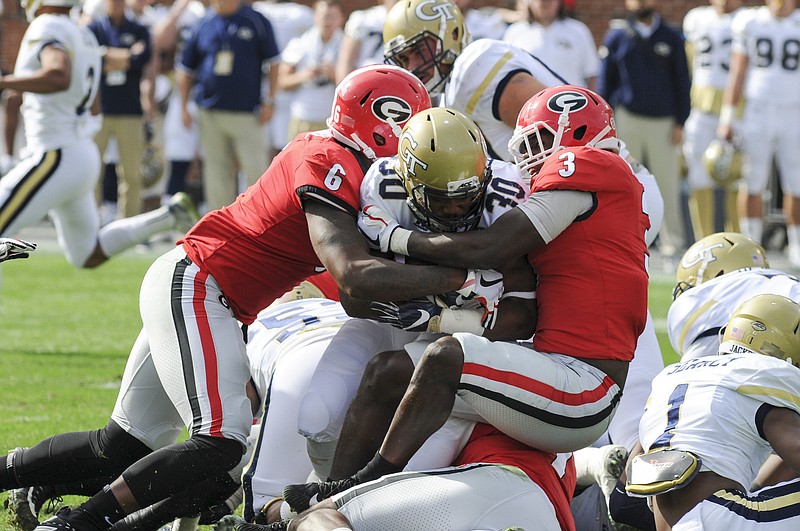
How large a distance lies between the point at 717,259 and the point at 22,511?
273cm

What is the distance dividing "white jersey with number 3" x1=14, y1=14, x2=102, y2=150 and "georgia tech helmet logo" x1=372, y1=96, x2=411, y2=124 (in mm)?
3896

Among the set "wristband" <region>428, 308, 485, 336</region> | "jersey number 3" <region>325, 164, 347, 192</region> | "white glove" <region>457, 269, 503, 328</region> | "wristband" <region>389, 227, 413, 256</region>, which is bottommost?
"wristband" <region>428, 308, 485, 336</region>

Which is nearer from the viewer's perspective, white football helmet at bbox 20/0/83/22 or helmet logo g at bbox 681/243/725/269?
helmet logo g at bbox 681/243/725/269

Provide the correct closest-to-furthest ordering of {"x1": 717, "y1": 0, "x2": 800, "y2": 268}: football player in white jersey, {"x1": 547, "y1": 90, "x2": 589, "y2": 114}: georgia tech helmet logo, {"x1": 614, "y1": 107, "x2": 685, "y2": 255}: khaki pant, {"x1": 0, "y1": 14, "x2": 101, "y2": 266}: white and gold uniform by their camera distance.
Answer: {"x1": 547, "y1": 90, "x2": 589, "y2": 114}: georgia tech helmet logo
{"x1": 0, "y1": 14, "x2": 101, "y2": 266}: white and gold uniform
{"x1": 717, "y1": 0, "x2": 800, "y2": 268}: football player in white jersey
{"x1": 614, "y1": 107, "x2": 685, "y2": 255}: khaki pant

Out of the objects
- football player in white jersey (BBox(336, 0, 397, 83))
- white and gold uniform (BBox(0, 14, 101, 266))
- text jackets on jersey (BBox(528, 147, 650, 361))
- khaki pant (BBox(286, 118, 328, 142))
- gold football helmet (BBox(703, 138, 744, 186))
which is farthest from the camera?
khaki pant (BBox(286, 118, 328, 142))

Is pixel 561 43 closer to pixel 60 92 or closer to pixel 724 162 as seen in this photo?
pixel 724 162

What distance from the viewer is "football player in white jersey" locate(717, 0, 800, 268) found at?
10.9 metres

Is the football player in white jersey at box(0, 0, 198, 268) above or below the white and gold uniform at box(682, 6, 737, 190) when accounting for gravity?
above

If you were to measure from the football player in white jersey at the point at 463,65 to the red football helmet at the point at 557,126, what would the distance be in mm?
1029

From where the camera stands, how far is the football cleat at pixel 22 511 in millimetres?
4500

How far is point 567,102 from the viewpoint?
4.32m

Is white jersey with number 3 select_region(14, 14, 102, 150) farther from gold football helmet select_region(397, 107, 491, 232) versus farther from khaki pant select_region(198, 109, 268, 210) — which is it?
gold football helmet select_region(397, 107, 491, 232)

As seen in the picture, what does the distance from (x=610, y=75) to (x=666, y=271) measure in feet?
6.12

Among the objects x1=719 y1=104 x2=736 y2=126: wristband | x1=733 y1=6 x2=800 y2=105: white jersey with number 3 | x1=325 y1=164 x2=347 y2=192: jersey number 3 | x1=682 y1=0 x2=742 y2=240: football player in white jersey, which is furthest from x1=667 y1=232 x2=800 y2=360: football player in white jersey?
x1=682 y1=0 x2=742 y2=240: football player in white jersey
